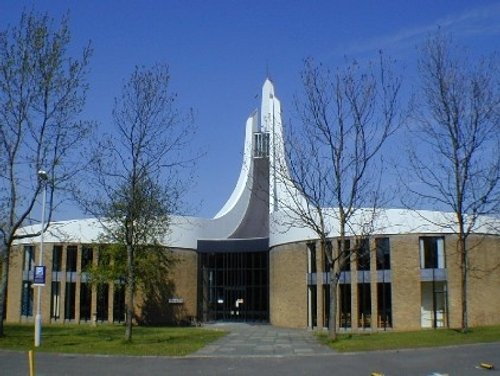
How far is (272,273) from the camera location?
44281 millimetres

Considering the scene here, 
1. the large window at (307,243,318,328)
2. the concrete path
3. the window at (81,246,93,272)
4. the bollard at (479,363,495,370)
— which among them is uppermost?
the window at (81,246,93,272)

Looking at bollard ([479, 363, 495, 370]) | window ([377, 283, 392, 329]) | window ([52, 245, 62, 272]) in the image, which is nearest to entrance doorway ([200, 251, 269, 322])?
window ([52, 245, 62, 272])

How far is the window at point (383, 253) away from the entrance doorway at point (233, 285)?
12647 mm

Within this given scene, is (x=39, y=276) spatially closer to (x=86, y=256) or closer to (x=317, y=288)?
(x=317, y=288)

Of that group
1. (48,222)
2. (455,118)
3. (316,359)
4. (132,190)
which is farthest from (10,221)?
(455,118)

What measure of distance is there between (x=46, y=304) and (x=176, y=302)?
29.0 feet

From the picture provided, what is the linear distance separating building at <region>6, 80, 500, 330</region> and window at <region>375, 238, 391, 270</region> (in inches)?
2.3

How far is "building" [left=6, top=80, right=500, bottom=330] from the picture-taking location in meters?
36.3

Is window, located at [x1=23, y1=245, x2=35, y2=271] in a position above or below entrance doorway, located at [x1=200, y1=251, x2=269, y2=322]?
above

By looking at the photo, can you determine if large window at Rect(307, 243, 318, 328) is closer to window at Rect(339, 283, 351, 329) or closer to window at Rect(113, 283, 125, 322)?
window at Rect(339, 283, 351, 329)

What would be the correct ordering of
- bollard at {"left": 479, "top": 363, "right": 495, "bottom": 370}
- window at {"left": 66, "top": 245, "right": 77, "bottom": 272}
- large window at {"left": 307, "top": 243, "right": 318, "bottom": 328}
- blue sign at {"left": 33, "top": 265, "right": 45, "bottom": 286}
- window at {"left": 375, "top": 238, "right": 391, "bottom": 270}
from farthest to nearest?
window at {"left": 66, "top": 245, "right": 77, "bottom": 272} < large window at {"left": 307, "top": 243, "right": 318, "bottom": 328} < window at {"left": 375, "top": 238, "right": 391, "bottom": 270} < blue sign at {"left": 33, "top": 265, "right": 45, "bottom": 286} < bollard at {"left": 479, "top": 363, "right": 495, "bottom": 370}

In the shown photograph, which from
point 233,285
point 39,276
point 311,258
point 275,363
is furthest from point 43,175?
point 233,285

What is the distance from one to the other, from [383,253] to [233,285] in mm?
15290

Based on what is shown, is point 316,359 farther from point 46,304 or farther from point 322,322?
point 46,304
